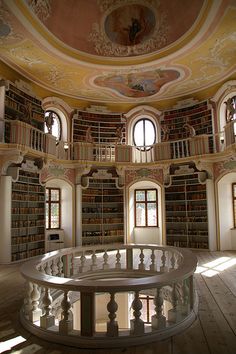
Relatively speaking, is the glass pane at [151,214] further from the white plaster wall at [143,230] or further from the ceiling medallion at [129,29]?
the ceiling medallion at [129,29]

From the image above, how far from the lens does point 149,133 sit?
12.9 metres

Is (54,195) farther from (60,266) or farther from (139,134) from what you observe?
(60,266)

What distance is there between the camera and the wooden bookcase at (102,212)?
1165 centimetres

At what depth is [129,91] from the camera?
12.0 metres

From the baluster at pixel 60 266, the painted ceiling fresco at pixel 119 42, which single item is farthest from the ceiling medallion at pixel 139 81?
the baluster at pixel 60 266

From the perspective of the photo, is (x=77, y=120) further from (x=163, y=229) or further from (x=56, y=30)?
(x=163, y=229)

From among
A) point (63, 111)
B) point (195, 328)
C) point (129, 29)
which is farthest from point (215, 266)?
point (63, 111)

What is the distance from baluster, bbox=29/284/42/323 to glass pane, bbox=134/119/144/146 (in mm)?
9714

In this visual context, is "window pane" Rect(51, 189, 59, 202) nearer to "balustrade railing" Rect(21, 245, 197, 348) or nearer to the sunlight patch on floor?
the sunlight patch on floor

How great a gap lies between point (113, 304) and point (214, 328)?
1.46 meters

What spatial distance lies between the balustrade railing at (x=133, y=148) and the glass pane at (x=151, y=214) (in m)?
1.99

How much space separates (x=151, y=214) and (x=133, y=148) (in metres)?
2.98

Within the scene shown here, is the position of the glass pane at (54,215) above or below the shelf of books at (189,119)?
below

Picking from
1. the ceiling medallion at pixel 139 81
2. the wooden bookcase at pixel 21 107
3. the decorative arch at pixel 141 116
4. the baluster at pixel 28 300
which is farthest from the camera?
the decorative arch at pixel 141 116
